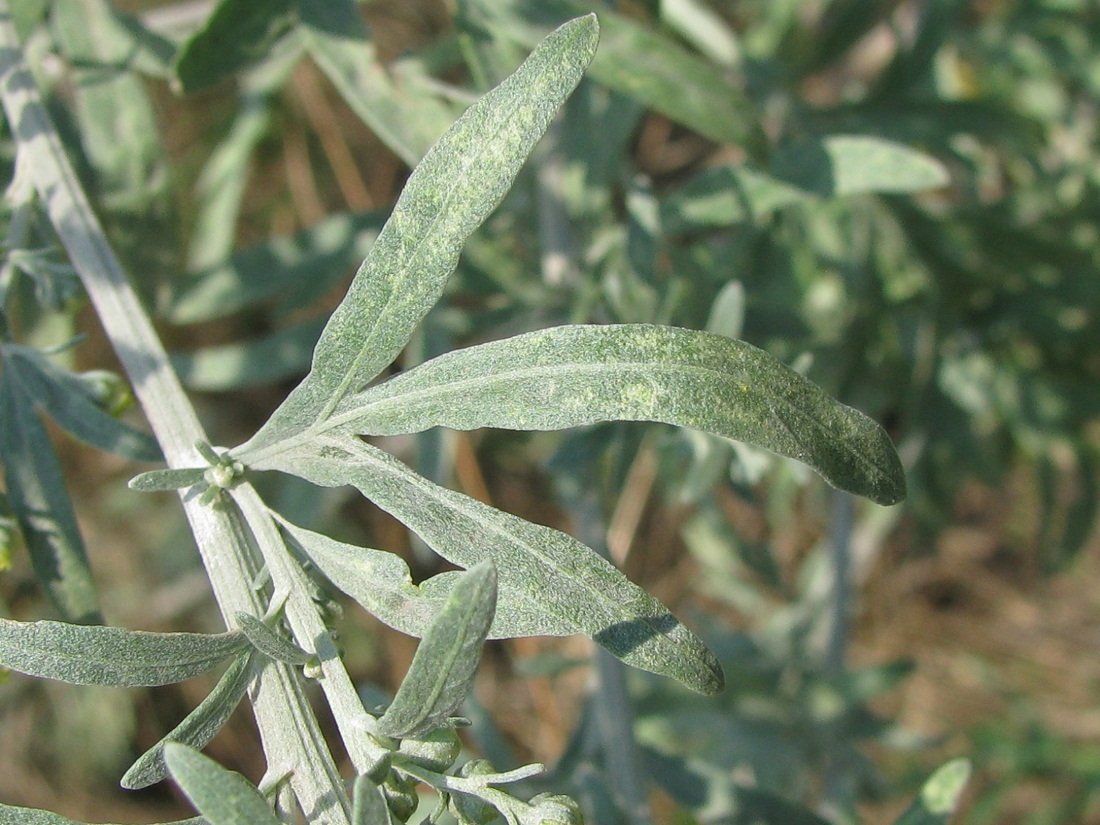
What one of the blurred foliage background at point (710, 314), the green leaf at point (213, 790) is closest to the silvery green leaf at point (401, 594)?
the green leaf at point (213, 790)

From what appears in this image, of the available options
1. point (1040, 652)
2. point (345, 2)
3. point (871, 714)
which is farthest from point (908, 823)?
point (1040, 652)

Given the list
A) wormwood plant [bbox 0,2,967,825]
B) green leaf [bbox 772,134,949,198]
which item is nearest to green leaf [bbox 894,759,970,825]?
wormwood plant [bbox 0,2,967,825]

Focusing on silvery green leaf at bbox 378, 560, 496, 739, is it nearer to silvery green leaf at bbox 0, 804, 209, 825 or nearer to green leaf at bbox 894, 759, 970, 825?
silvery green leaf at bbox 0, 804, 209, 825

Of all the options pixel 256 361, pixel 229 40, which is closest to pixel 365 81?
pixel 229 40

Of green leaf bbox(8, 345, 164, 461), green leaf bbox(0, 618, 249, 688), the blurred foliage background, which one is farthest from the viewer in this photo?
the blurred foliage background

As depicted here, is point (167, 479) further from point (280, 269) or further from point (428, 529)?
point (280, 269)

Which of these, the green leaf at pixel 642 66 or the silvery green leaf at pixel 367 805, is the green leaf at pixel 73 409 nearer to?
the silvery green leaf at pixel 367 805

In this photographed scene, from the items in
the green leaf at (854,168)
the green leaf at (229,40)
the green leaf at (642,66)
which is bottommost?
the green leaf at (854,168)
